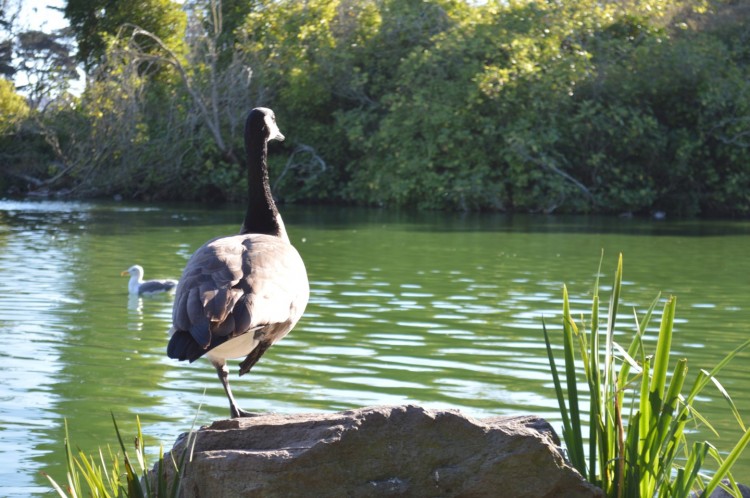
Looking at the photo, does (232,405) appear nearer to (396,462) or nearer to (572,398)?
(396,462)

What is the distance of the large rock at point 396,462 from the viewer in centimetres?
375

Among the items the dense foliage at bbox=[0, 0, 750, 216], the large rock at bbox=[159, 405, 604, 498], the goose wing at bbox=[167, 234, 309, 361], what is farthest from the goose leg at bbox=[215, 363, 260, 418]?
the dense foliage at bbox=[0, 0, 750, 216]

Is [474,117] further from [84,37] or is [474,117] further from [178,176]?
[84,37]

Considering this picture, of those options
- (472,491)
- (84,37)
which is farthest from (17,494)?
(84,37)

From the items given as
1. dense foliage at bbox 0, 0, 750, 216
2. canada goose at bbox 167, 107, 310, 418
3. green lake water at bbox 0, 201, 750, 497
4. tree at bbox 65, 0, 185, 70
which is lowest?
green lake water at bbox 0, 201, 750, 497

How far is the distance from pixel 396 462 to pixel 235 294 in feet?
3.51

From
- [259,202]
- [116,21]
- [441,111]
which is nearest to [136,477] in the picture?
[259,202]

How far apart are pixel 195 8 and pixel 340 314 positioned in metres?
30.0

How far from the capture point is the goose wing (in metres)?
4.24

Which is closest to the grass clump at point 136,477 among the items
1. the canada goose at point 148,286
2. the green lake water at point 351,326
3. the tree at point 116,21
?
the green lake water at point 351,326

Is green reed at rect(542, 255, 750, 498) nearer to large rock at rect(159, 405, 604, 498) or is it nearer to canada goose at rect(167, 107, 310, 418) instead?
large rock at rect(159, 405, 604, 498)

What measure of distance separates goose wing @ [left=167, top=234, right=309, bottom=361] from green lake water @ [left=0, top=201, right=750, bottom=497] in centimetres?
155

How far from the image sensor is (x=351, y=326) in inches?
459

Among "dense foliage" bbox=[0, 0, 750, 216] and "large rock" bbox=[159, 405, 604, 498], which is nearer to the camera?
"large rock" bbox=[159, 405, 604, 498]
